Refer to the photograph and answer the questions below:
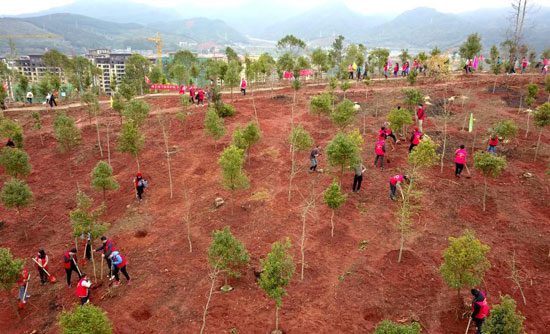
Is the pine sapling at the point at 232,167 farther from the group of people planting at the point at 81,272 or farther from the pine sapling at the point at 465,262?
the pine sapling at the point at 465,262

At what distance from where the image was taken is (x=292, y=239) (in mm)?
13781

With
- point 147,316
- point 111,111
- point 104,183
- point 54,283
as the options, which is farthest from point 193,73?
point 147,316

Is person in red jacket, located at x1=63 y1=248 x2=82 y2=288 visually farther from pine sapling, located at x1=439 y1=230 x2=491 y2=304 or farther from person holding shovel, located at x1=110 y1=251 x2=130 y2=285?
pine sapling, located at x1=439 y1=230 x2=491 y2=304

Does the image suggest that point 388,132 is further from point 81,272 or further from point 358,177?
point 81,272

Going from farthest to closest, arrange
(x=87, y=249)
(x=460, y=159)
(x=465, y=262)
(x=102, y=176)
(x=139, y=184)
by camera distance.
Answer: (x=139, y=184) → (x=460, y=159) → (x=102, y=176) → (x=87, y=249) → (x=465, y=262)

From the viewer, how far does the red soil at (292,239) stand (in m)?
10.4

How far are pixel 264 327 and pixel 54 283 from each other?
8.28 metres

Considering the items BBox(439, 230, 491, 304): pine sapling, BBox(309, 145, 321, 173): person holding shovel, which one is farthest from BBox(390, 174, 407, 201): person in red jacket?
BBox(439, 230, 491, 304): pine sapling

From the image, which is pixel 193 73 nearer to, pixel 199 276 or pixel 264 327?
pixel 199 276

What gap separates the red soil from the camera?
10422mm

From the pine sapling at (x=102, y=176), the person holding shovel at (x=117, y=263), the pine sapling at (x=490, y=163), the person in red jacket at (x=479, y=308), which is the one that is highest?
the pine sapling at (x=490, y=163)

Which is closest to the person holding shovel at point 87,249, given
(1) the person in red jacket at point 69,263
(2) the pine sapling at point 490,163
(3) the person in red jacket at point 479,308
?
(1) the person in red jacket at point 69,263

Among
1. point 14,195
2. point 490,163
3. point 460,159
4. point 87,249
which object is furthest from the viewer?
point 460,159

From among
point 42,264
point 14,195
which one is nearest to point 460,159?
point 42,264
